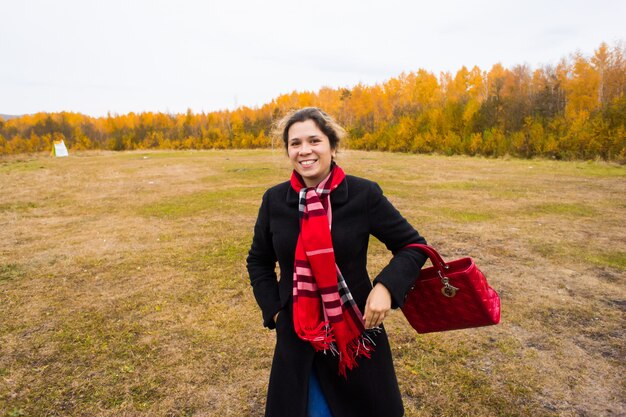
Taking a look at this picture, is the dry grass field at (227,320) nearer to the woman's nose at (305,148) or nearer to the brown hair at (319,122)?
the brown hair at (319,122)

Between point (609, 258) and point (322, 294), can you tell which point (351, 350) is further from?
point (609, 258)

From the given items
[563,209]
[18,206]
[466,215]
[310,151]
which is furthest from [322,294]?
[18,206]

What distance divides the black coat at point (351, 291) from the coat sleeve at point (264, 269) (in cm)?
3

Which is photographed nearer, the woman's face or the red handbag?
the red handbag

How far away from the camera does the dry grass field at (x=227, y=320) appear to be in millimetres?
3256

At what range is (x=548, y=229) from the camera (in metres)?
8.34

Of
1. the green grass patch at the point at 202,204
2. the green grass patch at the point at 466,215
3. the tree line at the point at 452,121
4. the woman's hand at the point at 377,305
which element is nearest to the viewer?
the woman's hand at the point at 377,305

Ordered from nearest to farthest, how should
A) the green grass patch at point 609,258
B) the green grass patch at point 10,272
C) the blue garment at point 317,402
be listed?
the blue garment at point 317,402 < the green grass patch at point 10,272 < the green grass patch at point 609,258

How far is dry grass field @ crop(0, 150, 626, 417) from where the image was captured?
128 inches

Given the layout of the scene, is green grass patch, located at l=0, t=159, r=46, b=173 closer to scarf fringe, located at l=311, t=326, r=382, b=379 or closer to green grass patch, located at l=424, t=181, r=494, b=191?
green grass patch, located at l=424, t=181, r=494, b=191

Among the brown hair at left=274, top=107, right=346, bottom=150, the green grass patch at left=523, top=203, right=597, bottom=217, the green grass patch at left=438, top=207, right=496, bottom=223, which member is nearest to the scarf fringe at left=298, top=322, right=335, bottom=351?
the brown hair at left=274, top=107, right=346, bottom=150

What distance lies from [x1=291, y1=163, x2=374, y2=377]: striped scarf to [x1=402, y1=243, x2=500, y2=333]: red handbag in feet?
1.12

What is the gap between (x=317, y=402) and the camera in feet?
5.77

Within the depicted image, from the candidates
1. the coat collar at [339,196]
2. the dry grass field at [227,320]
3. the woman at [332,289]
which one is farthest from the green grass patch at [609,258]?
the coat collar at [339,196]
